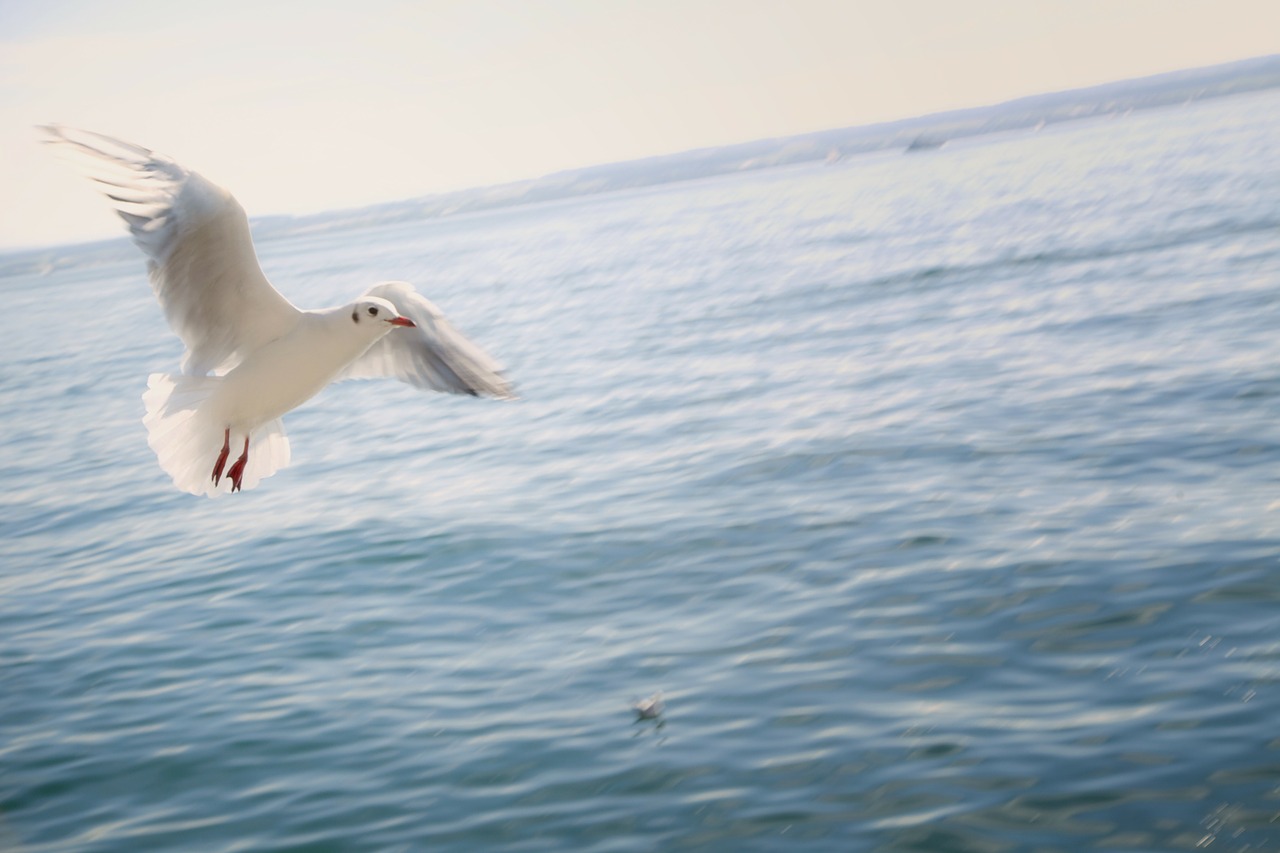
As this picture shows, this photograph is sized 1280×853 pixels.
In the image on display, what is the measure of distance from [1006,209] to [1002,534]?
32926 mm

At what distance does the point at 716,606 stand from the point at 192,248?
4.04 meters

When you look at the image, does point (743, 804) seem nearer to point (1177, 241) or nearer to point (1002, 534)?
point (1002, 534)

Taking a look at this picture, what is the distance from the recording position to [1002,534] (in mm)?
9852

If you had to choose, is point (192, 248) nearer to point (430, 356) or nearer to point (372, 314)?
point (372, 314)

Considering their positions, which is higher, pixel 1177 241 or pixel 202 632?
pixel 202 632

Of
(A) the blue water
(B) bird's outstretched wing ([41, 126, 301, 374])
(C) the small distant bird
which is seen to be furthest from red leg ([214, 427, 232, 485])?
(C) the small distant bird

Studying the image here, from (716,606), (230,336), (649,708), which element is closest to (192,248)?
(230,336)

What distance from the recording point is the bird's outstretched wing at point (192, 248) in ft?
22.7

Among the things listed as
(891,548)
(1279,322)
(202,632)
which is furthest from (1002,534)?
(1279,322)

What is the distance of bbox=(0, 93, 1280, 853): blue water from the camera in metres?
6.67

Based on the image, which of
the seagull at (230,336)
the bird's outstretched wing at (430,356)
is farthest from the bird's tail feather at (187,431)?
the bird's outstretched wing at (430,356)

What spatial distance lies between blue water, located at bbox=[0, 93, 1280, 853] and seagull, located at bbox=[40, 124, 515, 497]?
1.66 m

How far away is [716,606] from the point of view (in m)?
9.26

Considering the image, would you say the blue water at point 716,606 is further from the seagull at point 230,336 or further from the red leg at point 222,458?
the seagull at point 230,336
